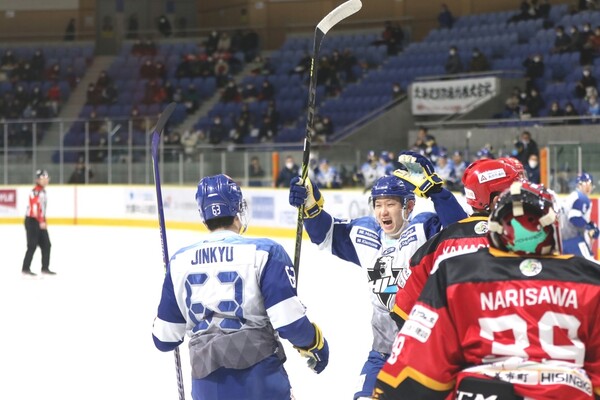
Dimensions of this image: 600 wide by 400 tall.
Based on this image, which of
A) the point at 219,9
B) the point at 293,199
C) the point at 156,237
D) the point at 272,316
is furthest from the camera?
the point at 219,9

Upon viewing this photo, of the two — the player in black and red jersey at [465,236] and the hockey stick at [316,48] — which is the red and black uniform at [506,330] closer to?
the player in black and red jersey at [465,236]

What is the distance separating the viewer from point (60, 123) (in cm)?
2138

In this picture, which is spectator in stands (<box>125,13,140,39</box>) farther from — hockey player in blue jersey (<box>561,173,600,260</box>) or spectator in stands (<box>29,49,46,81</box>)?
hockey player in blue jersey (<box>561,173,600,260</box>)

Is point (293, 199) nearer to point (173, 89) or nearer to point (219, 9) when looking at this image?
point (173, 89)

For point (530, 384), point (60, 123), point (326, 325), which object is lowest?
point (326, 325)

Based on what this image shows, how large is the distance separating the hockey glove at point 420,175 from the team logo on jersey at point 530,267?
1.55 metres

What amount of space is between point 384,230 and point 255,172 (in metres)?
14.8

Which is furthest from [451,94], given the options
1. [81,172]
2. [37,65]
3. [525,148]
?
[37,65]

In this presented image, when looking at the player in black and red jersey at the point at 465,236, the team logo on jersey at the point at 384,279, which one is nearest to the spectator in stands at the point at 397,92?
the team logo on jersey at the point at 384,279

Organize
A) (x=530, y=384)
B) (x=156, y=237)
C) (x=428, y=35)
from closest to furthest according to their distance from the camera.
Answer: (x=530, y=384) → (x=156, y=237) → (x=428, y=35)

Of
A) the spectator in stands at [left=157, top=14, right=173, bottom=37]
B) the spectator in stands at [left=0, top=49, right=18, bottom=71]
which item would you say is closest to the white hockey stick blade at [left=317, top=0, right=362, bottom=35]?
the spectator in stands at [left=0, top=49, right=18, bottom=71]

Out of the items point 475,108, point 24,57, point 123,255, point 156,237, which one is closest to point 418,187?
point 123,255

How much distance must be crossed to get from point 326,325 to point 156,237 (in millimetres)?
10068

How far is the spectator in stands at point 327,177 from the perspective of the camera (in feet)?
60.1
